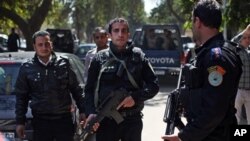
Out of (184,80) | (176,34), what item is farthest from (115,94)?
(176,34)

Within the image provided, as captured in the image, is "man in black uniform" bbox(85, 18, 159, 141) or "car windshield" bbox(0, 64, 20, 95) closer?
"man in black uniform" bbox(85, 18, 159, 141)

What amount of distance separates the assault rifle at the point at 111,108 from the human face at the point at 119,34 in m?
0.45

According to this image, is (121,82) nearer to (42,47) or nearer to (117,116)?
(117,116)

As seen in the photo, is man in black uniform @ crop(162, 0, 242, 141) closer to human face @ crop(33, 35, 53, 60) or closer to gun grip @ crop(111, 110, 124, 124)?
gun grip @ crop(111, 110, 124, 124)

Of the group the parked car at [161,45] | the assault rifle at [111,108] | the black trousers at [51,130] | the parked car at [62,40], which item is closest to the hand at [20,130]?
the black trousers at [51,130]

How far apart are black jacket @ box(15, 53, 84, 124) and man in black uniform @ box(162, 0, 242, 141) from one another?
1.80 meters

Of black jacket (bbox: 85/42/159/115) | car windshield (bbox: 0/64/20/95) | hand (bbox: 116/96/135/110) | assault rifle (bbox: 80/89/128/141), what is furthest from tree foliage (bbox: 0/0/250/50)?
assault rifle (bbox: 80/89/128/141)

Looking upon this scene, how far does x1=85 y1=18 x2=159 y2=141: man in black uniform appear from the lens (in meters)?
4.11

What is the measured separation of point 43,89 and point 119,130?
0.88m

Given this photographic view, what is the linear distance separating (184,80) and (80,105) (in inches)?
73.9

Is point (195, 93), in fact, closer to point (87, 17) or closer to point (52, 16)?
point (52, 16)

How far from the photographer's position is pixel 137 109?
13.8 ft

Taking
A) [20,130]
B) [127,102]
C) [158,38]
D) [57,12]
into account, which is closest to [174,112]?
[127,102]

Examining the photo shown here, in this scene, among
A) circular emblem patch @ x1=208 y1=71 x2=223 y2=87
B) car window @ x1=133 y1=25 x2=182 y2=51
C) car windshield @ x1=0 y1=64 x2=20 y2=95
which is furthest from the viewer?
car window @ x1=133 y1=25 x2=182 y2=51
